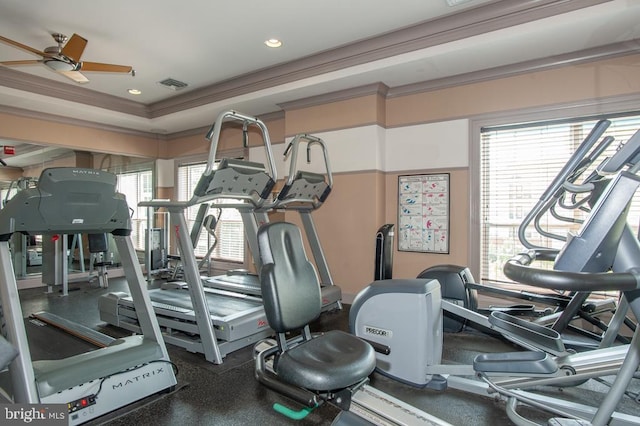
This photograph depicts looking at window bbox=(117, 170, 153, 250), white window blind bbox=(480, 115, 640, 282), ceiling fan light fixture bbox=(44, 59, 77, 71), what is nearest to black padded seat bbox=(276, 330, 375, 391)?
white window blind bbox=(480, 115, 640, 282)

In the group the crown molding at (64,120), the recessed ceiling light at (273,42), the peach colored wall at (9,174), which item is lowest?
the peach colored wall at (9,174)

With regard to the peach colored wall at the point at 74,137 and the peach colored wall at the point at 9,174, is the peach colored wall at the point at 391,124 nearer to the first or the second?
the peach colored wall at the point at 74,137

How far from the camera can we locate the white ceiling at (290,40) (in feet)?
10.3

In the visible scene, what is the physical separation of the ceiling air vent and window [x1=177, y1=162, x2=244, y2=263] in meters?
1.39

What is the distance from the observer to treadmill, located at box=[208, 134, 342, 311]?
3.46 meters

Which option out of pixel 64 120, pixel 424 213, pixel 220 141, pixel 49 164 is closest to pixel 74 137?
pixel 64 120

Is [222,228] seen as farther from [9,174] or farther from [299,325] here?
[299,325]

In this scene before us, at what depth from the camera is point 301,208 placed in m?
4.05

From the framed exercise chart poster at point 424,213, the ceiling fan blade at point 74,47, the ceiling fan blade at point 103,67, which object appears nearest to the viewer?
the ceiling fan blade at point 74,47

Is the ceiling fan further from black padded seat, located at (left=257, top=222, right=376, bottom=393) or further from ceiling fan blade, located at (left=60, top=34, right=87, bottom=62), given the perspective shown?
black padded seat, located at (left=257, top=222, right=376, bottom=393)

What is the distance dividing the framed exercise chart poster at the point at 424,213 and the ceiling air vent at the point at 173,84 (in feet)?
10.9

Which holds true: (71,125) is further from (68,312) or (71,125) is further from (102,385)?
(102,385)

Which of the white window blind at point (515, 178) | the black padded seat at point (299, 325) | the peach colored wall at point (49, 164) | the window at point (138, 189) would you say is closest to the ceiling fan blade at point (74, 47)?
the black padded seat at point (299, 325)

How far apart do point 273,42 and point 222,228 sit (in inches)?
139
